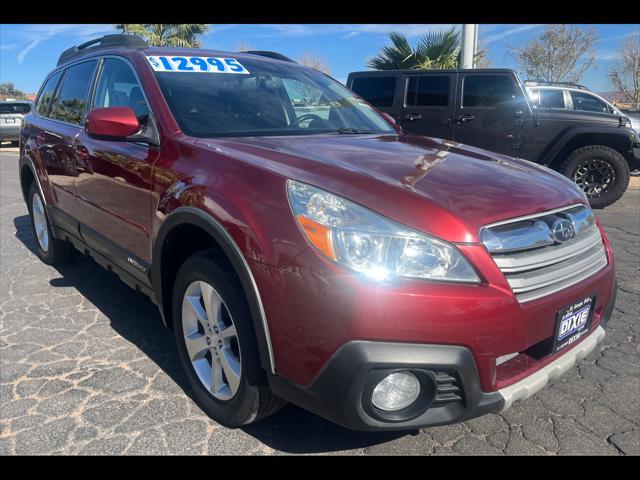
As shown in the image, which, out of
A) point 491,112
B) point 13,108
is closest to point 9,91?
point 13,108

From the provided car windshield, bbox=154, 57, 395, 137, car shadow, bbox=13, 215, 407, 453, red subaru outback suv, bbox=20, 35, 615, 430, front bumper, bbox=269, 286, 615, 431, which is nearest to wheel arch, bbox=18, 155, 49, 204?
car shadow, bbox=13, 215, 407, 453

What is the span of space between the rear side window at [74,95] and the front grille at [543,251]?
3.12 meters

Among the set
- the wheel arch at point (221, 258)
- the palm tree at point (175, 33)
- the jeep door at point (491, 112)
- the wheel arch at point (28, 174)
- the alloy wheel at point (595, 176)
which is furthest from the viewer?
the palm tree at point (175, 33)

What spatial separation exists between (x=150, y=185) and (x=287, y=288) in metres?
1.16

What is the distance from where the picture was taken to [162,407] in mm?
2545

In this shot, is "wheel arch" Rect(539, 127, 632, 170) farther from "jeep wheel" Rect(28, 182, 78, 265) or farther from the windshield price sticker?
"jeep wheel" Rect(28, 182, 78, 265)

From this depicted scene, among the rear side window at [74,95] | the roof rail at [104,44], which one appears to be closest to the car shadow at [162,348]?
the rear side window at [74,95]

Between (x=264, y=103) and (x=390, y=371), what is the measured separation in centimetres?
192

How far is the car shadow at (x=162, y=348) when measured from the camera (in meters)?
2.31

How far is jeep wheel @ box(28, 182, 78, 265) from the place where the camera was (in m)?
4.51

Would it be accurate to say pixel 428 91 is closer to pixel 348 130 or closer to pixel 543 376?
pixel 348 130

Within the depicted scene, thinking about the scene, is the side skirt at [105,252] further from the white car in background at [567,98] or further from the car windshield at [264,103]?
the white car in background at [567,98]

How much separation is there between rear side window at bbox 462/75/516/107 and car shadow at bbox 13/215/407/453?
5978mm

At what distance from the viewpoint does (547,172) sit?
8.63ft
